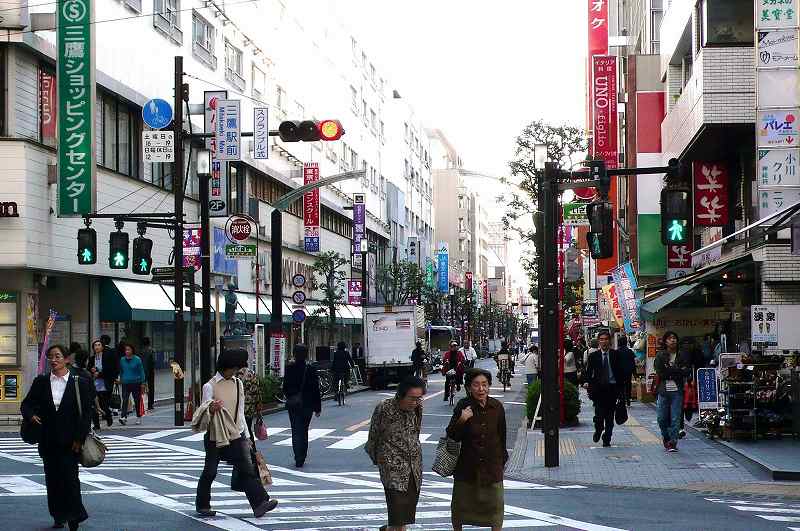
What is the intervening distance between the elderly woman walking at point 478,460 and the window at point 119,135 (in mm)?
25670

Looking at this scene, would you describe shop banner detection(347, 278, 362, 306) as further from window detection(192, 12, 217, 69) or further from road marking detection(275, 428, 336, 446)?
road marking detection(275, 428, 336, 446)

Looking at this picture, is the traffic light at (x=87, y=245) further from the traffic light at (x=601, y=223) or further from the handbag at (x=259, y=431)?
the handbag at (x=259, y=431)

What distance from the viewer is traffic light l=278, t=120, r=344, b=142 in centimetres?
2222

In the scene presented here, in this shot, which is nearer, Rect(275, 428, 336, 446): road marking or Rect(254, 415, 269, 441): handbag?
Rect(254, 415, 269, 441): handbag

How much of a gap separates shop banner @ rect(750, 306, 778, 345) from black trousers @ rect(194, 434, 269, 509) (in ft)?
43.1

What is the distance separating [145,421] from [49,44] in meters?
9.42

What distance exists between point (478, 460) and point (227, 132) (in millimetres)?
25056

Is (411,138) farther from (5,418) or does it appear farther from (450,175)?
(5,418)

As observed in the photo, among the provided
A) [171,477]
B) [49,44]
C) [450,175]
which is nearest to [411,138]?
[450,175]

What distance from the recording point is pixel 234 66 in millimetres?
47938

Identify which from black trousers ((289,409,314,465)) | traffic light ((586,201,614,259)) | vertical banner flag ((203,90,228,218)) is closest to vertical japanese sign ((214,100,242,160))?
vertical banner flag ((203,90,228,218))

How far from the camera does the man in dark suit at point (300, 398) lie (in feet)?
59.6

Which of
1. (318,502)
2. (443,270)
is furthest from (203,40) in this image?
(443,270)

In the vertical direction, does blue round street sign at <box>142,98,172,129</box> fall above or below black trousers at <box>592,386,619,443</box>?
above
